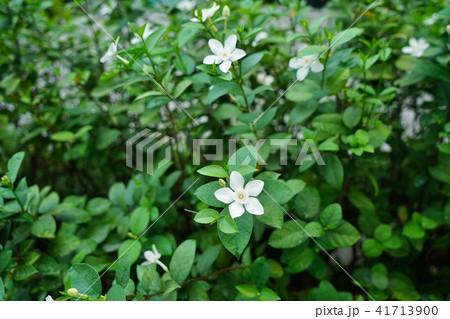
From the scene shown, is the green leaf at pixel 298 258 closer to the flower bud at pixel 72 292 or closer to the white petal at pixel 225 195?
the white petal at pixel 225 195

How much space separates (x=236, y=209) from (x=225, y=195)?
0.03 metres

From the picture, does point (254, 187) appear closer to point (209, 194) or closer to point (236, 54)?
point (209, 194)

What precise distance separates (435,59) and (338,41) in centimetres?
35

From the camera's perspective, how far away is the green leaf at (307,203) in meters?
0.85

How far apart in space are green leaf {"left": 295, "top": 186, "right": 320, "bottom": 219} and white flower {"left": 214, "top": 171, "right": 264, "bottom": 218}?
0.82 feet

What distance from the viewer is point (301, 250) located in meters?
0.88

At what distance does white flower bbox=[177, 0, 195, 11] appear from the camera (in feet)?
3.84

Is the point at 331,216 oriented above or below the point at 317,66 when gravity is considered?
below

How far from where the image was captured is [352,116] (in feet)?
2.94

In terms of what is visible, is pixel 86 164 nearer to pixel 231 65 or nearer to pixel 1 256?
pixel 1 256

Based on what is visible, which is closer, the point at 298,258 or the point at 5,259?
the point at 5,259

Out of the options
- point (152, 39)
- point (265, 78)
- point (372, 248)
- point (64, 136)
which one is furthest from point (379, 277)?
point (64, 136)

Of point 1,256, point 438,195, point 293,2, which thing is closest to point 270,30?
point 293,2

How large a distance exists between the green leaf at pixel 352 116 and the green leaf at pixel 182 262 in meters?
0.41
